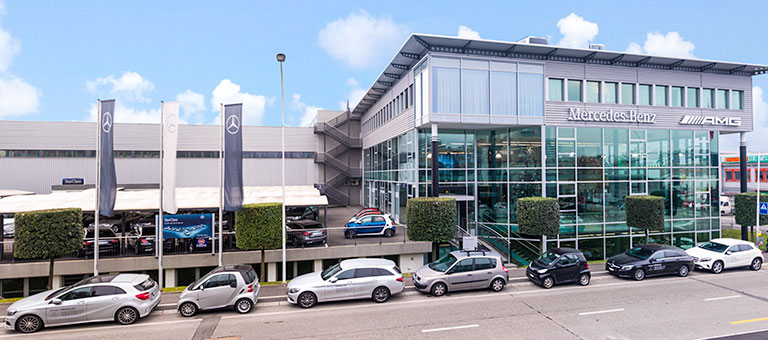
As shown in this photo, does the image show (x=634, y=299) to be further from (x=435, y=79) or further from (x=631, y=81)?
(x=631, y=81)

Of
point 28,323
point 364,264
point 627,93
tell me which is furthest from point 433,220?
point 627,93

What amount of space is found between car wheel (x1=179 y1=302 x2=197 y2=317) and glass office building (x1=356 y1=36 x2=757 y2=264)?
12.8m

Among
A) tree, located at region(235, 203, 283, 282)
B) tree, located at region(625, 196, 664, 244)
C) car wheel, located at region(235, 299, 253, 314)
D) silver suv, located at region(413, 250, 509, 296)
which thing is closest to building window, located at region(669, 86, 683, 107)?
tree, located at region(625, 196, 664, 244)

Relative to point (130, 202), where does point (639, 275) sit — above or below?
below

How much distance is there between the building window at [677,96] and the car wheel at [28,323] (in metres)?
32.2

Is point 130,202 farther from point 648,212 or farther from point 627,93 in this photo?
point 627,93

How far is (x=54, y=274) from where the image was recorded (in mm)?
15656

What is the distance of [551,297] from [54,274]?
66.2ft

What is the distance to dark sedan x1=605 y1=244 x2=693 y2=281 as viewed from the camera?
608 inches

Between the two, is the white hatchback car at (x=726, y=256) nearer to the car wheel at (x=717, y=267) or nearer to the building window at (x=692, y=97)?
the car wheel at (x=717, y=267)

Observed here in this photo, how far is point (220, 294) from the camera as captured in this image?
11734mm

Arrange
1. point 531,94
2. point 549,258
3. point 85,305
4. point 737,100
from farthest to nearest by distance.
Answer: point 737,100 < point 531,94 < point 549,258 < point 85,305

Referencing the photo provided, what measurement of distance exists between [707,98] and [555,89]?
11372 millimetres

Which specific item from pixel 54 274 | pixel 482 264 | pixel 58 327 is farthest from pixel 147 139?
pixel 482 264
